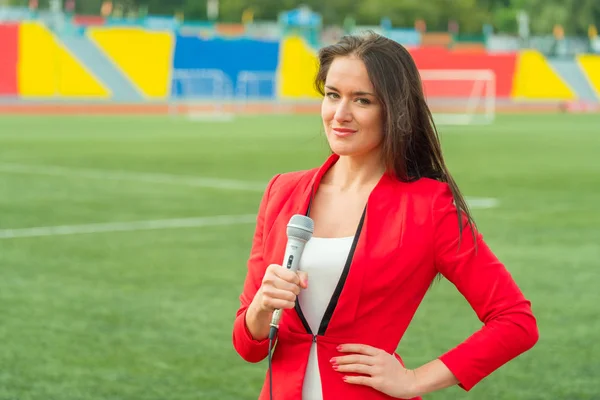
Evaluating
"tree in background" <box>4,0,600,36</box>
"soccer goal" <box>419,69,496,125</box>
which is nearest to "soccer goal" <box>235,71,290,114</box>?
"soccer goal" <box>419,69,496,125</box>

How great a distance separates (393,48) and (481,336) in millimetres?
714

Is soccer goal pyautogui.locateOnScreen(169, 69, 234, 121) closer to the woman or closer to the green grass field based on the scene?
the green grass field

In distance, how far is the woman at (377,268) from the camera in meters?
→ 2.90

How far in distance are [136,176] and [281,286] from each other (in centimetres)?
1431

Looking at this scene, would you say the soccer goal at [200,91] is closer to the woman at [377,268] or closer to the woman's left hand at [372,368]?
the woman at [377,268]

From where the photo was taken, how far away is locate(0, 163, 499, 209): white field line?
50.7 ft

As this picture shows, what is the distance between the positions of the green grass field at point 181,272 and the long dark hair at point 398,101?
2.22 feet

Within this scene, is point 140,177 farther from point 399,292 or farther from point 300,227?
point 300,227

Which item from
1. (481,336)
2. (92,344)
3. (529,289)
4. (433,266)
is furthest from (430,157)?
(529,289)

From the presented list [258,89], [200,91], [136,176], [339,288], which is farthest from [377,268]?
[258,89]

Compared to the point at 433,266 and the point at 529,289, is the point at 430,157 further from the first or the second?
the point at 529,289

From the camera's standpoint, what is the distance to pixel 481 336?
2916 millimetres

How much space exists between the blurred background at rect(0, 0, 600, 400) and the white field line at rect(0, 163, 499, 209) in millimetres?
53

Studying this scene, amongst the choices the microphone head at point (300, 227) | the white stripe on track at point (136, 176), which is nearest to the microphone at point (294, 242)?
the microphone head at point (300, 227)
